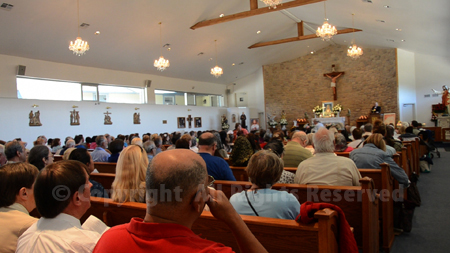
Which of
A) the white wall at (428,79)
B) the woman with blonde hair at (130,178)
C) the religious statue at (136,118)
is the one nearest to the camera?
the woman with blonde hair at (130,178)

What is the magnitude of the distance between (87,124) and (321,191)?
9575 millimetres

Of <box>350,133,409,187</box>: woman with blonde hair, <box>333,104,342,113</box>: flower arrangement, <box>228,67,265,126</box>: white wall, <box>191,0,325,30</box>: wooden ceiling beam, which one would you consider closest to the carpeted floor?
<box>350,133,409,187</box>: woman with blonde hair

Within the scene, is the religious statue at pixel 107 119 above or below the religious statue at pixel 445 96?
below

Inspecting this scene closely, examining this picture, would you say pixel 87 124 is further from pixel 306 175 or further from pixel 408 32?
pixel 408 32

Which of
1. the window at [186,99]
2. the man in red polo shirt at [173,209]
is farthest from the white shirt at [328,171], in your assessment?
the window at [186,99]

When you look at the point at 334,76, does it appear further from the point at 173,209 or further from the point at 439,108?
the point at 173,209

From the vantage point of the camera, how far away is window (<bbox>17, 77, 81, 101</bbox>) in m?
8.95

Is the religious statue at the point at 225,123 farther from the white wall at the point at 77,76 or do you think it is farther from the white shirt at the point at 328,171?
the white shirt at the point at 328,171

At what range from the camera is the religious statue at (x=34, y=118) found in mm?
8923

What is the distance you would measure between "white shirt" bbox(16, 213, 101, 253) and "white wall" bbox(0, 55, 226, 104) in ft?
→ 29.1

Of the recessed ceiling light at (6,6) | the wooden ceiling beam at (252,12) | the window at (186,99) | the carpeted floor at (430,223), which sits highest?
the wooden ceiling beam at (252,12)

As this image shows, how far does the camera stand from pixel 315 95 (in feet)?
52.5

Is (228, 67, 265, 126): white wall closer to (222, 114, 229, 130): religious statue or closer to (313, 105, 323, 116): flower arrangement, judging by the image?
(222, 114, 229, 130): religious statue

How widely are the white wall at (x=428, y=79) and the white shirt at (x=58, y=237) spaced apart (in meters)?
14.8
